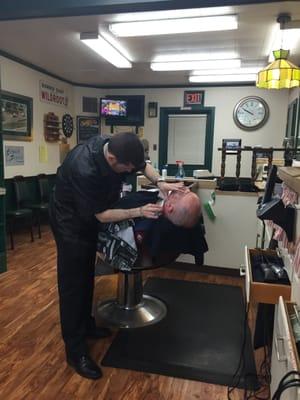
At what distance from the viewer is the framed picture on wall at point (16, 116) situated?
14.6 feet

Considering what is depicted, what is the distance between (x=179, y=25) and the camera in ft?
9.91

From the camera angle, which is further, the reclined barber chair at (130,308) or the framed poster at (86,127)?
the framed poster at (86,127)

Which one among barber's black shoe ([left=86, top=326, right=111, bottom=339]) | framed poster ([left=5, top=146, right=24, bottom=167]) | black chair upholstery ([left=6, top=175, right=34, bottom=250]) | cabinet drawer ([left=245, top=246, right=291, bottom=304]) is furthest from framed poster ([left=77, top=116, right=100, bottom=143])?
cabinet drawer ([left=245, top=246, right=291, bottom=304])

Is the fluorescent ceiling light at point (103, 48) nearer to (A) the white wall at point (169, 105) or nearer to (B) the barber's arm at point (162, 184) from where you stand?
(A) the white wall at point (169, 105)

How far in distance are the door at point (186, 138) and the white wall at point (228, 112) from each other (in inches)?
4.5

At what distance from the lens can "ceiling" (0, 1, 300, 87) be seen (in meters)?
3.08

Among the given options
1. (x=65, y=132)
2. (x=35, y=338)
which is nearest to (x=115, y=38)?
(x=65, y=132)

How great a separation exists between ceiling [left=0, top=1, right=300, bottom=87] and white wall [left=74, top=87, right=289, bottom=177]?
0.82m

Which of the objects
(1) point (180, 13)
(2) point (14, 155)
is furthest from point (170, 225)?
(2) point (14, 155)

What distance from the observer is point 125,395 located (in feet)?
5.75

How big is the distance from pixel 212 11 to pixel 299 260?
238 centimetres

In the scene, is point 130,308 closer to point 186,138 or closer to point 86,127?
point 186,138

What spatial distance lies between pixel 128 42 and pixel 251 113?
3.01m

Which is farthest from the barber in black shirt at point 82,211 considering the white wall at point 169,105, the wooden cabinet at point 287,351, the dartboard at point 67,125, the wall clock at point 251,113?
the wall clock at point 251,113
